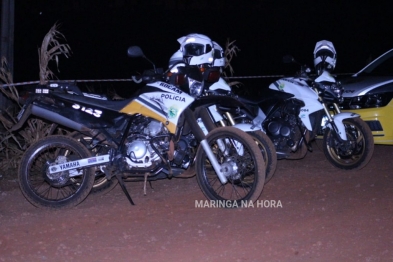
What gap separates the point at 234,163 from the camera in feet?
23.9

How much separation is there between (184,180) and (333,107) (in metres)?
2.36

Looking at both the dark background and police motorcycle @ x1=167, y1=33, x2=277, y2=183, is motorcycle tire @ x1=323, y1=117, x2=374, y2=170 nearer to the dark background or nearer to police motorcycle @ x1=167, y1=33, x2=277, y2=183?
police motorcycle @ x1=167, y1=33, x2=277, y2=183

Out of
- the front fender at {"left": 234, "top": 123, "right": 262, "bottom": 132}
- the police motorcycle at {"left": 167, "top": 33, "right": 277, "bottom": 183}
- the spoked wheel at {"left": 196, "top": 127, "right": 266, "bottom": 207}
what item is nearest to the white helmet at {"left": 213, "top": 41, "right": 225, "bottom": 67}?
the police motorcycle at {"left": 167, "top": 33, "right": 277, "bottom": 183}

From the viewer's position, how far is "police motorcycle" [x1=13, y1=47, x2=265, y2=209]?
7.18m

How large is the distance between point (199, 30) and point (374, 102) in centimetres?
2630

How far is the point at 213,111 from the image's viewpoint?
825 centimetres

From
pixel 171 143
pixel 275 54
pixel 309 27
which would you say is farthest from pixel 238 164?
pixel 309 27

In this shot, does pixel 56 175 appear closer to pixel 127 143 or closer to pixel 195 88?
pixel 127 143

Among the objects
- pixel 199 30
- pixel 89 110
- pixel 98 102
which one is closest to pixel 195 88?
pixel 98 102

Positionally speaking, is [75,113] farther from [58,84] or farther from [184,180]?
[184,180]

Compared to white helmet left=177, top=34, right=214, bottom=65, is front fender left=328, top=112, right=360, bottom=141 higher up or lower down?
lower down

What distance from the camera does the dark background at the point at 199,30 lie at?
28.6 m

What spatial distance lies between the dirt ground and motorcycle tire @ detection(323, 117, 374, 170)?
1.57 ft

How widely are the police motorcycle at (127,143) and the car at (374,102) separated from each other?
344 centimetres
